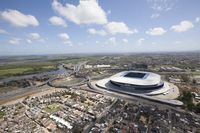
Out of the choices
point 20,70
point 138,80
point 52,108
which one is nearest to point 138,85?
point 138,80

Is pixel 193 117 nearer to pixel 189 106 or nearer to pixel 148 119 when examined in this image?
pixel 189 106

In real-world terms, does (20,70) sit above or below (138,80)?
below

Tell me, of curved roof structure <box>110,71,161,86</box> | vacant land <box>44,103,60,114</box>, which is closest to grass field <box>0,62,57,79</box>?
vacant land <box>44,103,60,114</box>

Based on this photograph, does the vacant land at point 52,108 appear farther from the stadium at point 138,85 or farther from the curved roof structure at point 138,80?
the curved roof structure at point 138,80

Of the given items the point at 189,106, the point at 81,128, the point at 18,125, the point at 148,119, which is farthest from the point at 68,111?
the point at 189,106

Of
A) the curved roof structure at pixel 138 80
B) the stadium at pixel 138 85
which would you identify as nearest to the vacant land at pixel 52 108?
the stadium at pixel 138 85

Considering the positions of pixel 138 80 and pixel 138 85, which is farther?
pixel 138 80

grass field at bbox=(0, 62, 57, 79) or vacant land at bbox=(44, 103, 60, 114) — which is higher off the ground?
vacant land at bbox=(44, 103, 60, 114)

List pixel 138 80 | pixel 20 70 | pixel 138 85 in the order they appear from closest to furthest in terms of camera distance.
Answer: pixel 138 85 → pixel 138 80 → pixel 20 70

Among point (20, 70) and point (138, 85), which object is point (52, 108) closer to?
point (138, 85)

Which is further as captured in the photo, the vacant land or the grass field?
the grass field

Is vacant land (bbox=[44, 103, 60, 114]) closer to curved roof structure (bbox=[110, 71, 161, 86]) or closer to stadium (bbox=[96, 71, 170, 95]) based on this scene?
stadium (bbox=[96, 71, 170, 95])
